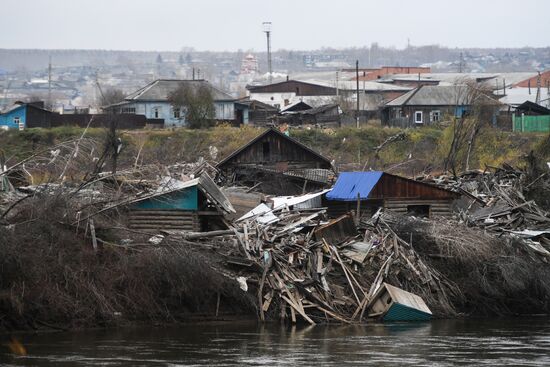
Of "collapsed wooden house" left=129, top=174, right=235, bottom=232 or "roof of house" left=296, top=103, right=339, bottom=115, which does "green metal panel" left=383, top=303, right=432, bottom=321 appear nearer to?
"collapsed wooden house" left=129, top=174, right=235, bottom=232

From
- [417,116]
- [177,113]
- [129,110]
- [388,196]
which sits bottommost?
[388,196]

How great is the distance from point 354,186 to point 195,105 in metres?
34.3

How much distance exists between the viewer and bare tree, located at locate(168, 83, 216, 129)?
6688cm

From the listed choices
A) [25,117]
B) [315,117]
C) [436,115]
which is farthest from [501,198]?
[436,115]

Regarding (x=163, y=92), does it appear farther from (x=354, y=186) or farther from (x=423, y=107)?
(x=354, y=186)

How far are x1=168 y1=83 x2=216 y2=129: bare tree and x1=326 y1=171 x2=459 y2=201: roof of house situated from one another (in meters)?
32.7

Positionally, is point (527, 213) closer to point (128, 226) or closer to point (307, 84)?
point (128, 226)

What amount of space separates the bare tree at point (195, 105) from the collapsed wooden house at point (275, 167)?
2311cm

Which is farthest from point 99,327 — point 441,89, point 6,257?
point 441,89

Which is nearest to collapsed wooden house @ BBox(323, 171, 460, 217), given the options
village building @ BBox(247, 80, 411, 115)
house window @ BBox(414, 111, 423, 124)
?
house window @ BBox(414, 111, 423, 124)

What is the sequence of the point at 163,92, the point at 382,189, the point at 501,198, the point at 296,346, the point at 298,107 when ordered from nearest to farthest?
the point at 296,346 → the point at 382,189 → the point at 501,198 → the point at 163,92 → the point at 298,107

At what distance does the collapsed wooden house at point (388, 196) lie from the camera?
33.6 m

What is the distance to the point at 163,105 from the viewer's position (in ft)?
235

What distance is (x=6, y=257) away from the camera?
82.5 ft
